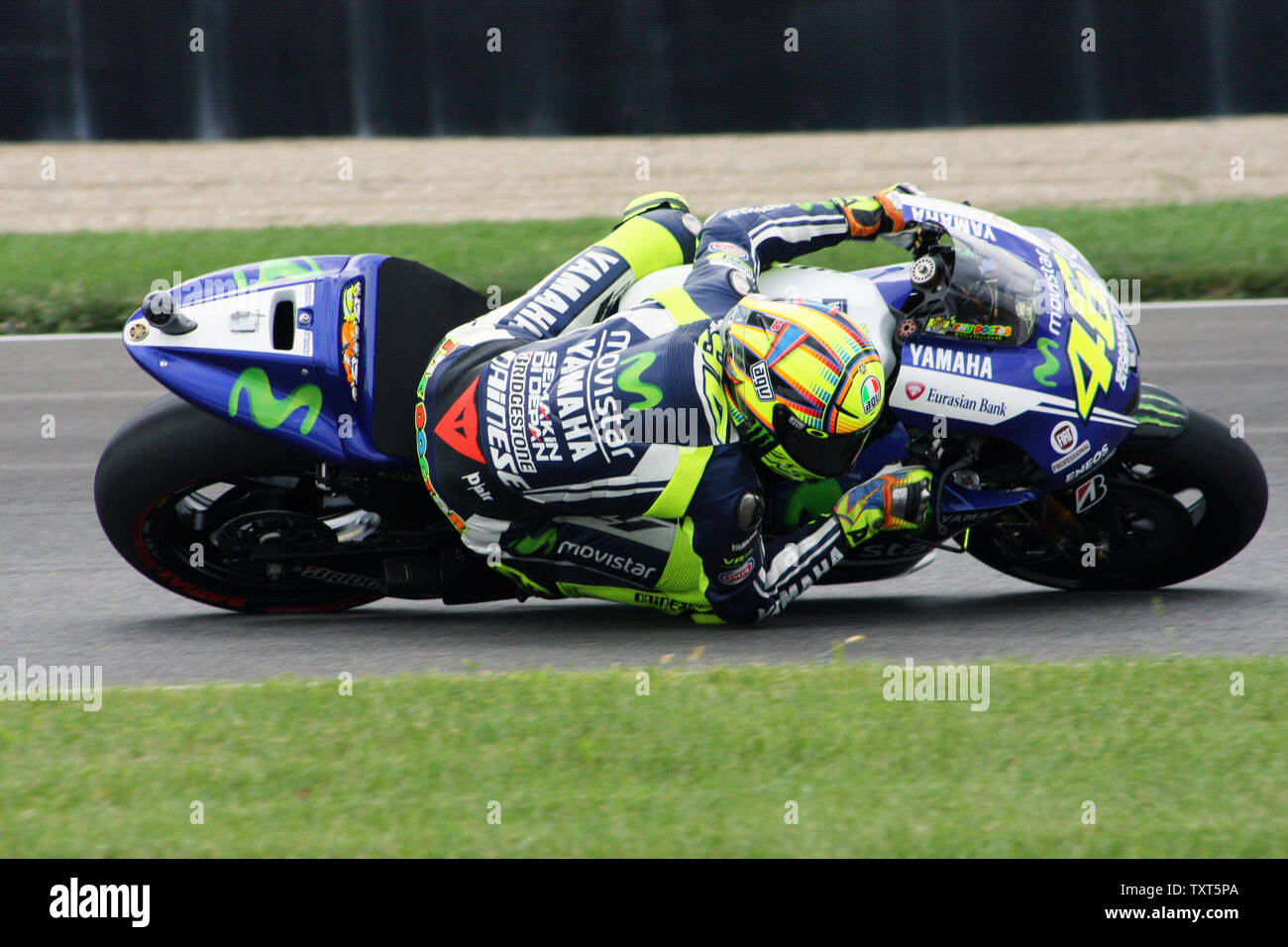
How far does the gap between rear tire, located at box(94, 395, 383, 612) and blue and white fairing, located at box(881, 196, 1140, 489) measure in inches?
79.4

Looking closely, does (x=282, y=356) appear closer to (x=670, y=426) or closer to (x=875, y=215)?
(x=670, y=426)

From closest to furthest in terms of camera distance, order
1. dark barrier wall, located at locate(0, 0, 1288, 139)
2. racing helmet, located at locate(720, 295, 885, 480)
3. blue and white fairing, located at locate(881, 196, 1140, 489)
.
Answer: racing helmet, located at locate(720, 295, 885, 480) → blue and white fairing, located at locate(881, 196, 1140, 489) → dark barrier wall, located at locate(0, 0, 1288, 139)

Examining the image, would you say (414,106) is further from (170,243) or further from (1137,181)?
(1137,181)

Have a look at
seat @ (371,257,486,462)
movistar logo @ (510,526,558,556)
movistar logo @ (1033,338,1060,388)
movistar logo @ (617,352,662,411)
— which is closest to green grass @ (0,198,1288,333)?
seat @ (371,257,486,462)

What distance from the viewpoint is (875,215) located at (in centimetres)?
482

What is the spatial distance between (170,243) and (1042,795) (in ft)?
29.6

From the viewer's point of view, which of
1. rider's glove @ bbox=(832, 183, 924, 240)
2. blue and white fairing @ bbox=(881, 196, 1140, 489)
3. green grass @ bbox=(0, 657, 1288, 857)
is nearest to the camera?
green grass @ bbox=(0, 657, 1288, 857)

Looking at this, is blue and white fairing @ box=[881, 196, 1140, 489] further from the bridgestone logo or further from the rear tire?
the rear tire

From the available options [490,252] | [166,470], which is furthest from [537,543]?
[490,252]

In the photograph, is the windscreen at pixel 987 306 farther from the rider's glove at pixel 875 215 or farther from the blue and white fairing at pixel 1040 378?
the rider's glove at pixel 875 215

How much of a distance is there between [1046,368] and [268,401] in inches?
94.7

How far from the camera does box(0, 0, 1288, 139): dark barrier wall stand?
12.2 meters

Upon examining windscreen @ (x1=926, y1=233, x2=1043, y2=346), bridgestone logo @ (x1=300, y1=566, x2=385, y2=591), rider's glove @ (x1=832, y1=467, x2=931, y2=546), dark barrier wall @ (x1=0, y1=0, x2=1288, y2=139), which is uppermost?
dark barrier wall @ (x1=0, y1=0, x2=1288, y2=139)

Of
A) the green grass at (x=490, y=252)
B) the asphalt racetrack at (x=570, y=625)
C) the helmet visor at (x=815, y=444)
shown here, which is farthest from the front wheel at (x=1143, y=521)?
the green grass at (x=490, y=252)
